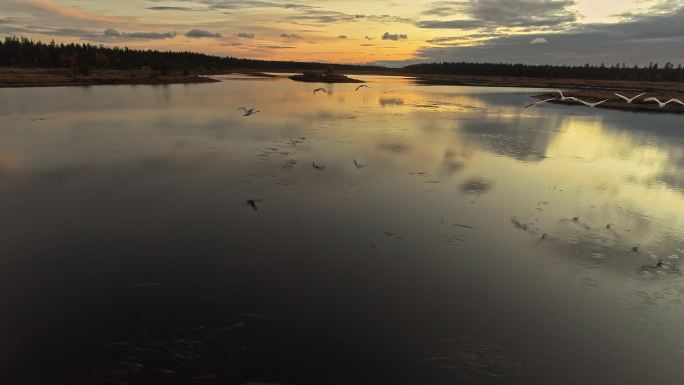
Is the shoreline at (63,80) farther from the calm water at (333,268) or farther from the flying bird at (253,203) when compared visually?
the flying bird at (253,203)

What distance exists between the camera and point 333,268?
10.8m

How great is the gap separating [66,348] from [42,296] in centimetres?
227

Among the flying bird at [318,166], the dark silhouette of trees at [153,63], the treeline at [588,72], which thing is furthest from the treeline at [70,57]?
the treeline at [588,72]

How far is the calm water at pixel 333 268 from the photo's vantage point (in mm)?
7477

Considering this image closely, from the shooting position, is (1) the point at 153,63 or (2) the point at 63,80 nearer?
(2) the point at 63,80

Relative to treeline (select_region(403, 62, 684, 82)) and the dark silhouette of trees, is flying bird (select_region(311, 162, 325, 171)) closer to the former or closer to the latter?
the dark silhouette of trees

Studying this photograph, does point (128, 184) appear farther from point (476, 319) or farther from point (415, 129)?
point (415, 129)

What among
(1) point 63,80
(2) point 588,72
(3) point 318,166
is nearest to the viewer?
(3) point 318,166

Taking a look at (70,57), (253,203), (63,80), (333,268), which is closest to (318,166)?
(253,203)

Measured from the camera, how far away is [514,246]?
12.5 m

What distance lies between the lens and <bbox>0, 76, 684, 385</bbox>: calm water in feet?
24.5

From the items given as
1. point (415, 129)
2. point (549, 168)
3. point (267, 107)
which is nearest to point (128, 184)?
point (549, 168)

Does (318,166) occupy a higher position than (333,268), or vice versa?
(318,166)

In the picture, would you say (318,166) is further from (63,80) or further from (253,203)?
(63,80)
